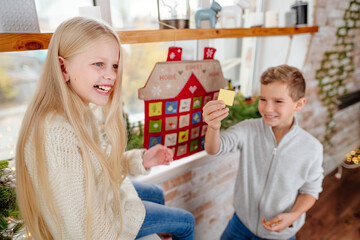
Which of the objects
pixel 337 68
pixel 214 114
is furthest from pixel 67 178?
pixel 337 68

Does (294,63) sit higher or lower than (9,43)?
lower

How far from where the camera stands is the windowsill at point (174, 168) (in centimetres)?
137

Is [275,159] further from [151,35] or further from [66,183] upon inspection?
[66,183]

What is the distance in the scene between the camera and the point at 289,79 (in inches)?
46.4

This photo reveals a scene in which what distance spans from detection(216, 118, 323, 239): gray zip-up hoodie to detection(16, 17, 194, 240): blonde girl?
602 mm

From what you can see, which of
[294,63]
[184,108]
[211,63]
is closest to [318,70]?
[294,63]

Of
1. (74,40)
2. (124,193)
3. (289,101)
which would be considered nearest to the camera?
(74,40)

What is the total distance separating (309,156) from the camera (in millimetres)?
1238

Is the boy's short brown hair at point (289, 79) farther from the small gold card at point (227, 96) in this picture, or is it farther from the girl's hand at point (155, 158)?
the girl's hand at point (155, 158)

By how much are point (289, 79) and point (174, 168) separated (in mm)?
767

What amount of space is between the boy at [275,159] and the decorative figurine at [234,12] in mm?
424

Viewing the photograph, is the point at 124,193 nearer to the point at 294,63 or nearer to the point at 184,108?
the point at 184,108

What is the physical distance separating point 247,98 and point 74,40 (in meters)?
1.60

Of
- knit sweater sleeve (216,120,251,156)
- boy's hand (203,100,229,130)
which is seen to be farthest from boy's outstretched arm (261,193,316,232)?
boy's hand (203,100,229,130)
